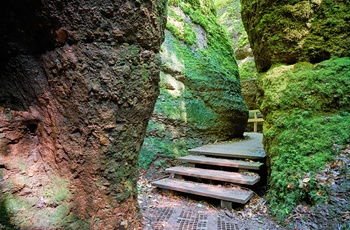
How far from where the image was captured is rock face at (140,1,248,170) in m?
4.93

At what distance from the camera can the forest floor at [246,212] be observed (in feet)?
7.74

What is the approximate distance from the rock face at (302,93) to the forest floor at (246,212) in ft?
0.20

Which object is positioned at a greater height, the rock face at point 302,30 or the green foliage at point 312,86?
the rock face at point 302,30

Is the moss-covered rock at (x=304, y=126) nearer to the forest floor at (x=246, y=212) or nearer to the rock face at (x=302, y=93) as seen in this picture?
the rock face at (x=302, y=93)

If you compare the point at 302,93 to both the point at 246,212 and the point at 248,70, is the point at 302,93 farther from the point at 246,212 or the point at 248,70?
the point at 248,70

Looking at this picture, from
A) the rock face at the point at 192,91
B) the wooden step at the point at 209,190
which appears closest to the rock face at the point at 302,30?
the rock face at the point at 192,91

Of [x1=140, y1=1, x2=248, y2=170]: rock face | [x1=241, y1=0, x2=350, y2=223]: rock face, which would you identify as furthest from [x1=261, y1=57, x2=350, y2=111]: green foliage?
[x1=140, y1=1, x2=248, y2=170]: rock face

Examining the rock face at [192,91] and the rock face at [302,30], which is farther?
the rock face at [192,91]

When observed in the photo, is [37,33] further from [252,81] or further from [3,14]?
[252,81]

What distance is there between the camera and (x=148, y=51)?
2.12m

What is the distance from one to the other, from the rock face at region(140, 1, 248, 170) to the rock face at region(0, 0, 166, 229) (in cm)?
246

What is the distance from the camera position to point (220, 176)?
12.0 ft

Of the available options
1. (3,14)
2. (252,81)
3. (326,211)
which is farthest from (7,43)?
(252,81)

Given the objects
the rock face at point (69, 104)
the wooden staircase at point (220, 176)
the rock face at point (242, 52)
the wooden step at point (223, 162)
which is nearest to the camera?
the rock face at point (69, 104)
